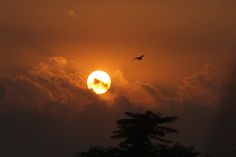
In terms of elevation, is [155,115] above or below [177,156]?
above

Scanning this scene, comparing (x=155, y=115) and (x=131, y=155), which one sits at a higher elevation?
(x=155, y=115)

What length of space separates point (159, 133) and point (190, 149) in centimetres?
406

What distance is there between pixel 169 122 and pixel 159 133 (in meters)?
2.21

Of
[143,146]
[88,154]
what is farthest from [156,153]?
[88,154]

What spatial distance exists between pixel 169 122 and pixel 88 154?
1059 centimetres

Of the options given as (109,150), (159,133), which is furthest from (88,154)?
(159,133)

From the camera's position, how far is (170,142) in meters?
91.3

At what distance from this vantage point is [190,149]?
3580 inches

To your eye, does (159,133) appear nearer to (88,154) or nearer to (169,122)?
(169,122)

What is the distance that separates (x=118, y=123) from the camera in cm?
9119

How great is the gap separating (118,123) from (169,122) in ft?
21.0

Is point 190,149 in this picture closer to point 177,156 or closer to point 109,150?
point 177,156

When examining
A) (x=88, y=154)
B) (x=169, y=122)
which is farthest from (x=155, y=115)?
(x=88, y=154)

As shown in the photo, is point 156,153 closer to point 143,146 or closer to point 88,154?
point 143,146
